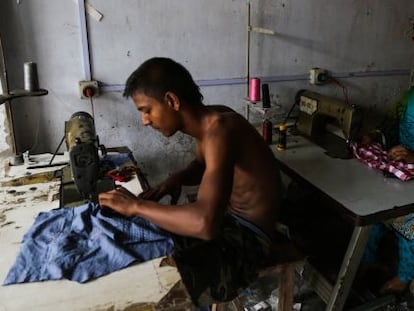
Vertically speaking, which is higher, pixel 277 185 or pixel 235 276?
pixel 277 185

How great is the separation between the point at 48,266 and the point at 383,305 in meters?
1.65

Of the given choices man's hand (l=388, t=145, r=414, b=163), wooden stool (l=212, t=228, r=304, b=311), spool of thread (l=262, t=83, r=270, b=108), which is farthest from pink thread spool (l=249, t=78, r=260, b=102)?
wooden stool (l=212, t=228, r=304, b=311)

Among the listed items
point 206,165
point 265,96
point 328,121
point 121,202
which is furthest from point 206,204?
point 328,121

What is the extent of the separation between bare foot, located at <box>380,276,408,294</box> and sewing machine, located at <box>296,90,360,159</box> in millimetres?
735

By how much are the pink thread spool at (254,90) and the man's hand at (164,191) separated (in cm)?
92

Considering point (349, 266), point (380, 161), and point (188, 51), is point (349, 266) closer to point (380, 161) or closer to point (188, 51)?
point (380, 161)

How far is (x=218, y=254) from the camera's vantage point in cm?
127

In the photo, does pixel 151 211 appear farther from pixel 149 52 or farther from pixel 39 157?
pixel 149 52

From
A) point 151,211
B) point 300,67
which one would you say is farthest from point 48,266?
point 300,67

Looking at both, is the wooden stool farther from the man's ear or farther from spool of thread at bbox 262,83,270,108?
spool of thread at bbox 262,83,270,108

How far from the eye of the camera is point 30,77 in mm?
1720

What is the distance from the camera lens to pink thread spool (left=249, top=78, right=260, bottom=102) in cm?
228

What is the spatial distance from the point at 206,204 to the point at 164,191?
0.46m

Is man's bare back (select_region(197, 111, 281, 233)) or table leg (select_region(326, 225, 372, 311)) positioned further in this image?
table leg (select_region(326, 225, 372, 311))
